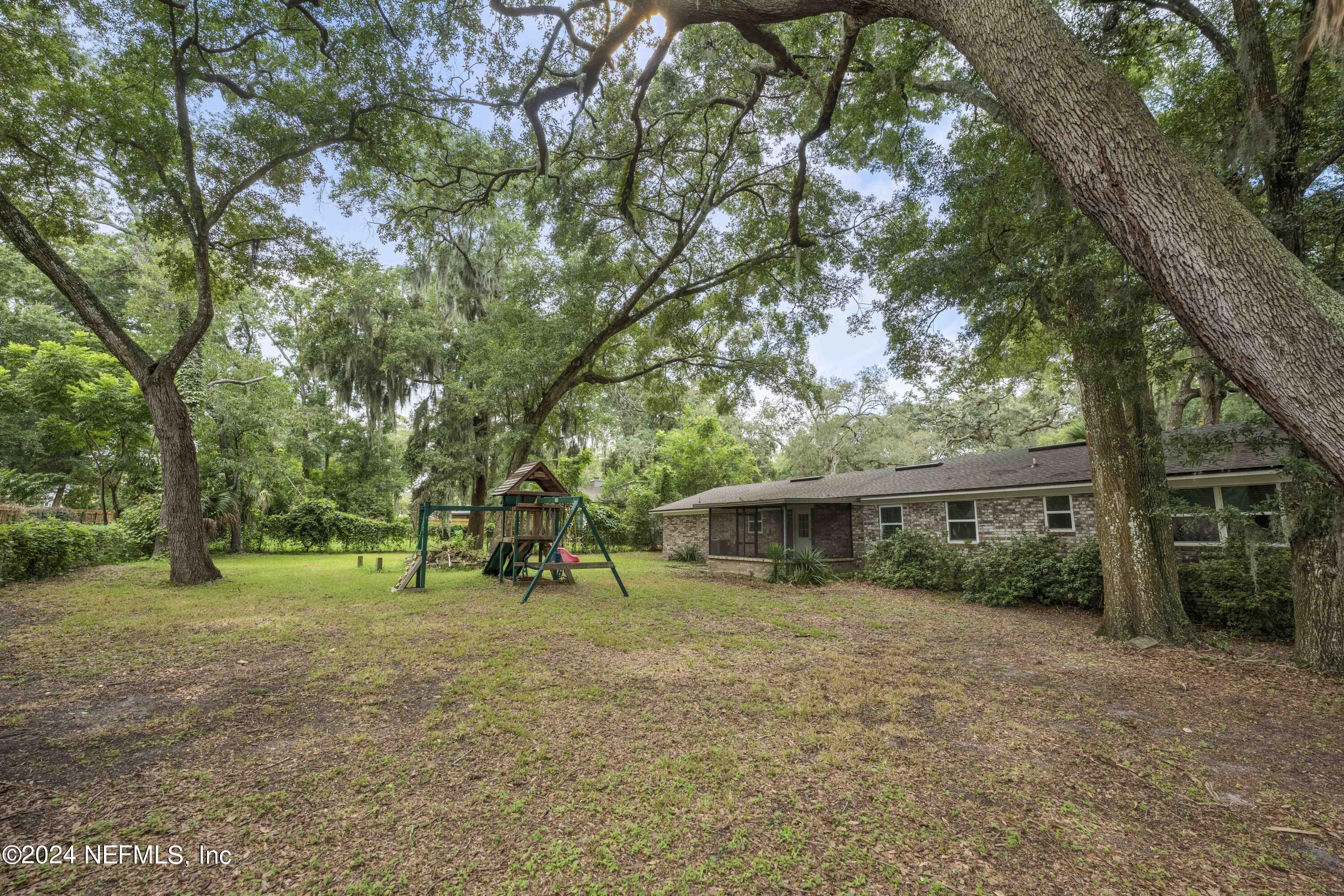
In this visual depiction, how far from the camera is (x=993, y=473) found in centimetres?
1316

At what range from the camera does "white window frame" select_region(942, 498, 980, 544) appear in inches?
501

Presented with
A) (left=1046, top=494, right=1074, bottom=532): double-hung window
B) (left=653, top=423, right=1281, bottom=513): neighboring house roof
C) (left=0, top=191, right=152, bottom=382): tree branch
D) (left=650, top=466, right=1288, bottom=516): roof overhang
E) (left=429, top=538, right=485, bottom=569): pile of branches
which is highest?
(left=0, top=191, right=152, bottom=382): tree branch

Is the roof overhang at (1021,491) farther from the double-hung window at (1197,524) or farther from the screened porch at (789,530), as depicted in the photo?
the screened porch at (789,530)

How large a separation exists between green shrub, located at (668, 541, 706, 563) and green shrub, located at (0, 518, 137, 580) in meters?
16.1

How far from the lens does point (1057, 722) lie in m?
4.33

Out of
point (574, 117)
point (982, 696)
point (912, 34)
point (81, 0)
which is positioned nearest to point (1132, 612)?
point (982, 696)

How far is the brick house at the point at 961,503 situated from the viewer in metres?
9.13

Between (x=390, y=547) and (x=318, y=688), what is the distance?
789 inches

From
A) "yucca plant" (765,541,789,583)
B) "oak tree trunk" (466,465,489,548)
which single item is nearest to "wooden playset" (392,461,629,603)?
"yucca plant" (765,541,789,583)

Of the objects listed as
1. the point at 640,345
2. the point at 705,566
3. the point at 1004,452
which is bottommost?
the point at 705,566

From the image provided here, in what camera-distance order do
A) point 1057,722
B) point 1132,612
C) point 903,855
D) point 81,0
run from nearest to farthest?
point 903,855 < point 1057,722 < point 1132,612 < point 81,0

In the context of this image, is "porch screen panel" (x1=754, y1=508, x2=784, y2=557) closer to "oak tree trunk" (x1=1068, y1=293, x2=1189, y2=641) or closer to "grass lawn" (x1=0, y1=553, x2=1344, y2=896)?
"oak tree trunk" (x1=1068, y1=293, x2=1189, y2=641)

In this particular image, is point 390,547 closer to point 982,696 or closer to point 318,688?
point 318,688

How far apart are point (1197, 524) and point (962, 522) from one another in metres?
4.25
